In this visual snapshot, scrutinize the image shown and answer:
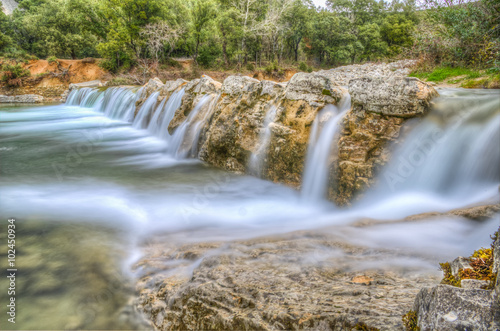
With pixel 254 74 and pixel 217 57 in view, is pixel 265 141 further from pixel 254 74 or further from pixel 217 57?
pixel 217 57

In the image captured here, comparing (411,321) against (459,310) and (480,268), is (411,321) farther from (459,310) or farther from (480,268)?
(480,268)

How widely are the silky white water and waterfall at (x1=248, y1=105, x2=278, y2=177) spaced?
0.90ft

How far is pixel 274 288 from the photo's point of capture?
216cm

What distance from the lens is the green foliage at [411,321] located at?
134 centimetres

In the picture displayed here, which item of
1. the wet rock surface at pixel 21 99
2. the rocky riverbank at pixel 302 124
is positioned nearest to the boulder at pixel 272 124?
the rocky riverbank at pixel 302 124

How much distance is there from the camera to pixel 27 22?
121 ft

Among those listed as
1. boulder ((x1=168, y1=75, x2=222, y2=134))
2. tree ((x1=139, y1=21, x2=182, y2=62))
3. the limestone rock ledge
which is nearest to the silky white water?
the limestone rock ledge

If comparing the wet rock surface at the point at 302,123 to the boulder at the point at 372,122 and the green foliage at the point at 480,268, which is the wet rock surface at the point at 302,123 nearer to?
the boulder at the point at 372,122

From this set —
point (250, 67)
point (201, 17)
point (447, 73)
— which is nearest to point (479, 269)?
point (447, 73)

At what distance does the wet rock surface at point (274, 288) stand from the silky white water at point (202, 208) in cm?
28

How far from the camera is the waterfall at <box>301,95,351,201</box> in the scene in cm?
524

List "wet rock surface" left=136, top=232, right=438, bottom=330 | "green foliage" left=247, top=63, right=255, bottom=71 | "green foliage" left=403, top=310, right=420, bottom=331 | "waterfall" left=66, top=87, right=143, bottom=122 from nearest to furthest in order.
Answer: "green foliage" left=403, top=310, right=420, bottom=331
"wet rock surface" left=136, top=232, right=438, bottom=330
"waterfall" left=66, top=87, right=143, bottom=122
"green foliage" left=247, top=63, right=255, bottom=71

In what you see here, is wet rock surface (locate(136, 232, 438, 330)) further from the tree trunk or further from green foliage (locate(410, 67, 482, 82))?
the tree trunk

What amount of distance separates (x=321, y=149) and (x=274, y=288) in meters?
3.63
